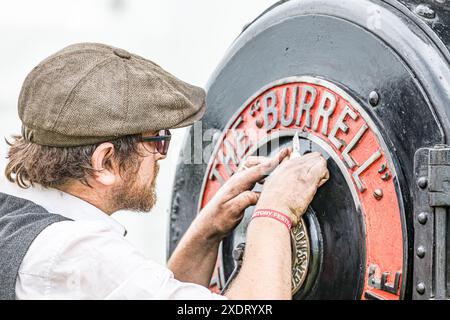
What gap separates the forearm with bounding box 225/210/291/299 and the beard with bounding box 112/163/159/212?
0.23 m

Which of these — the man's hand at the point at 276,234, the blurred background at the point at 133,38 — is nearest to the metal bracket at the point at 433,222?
the man's hand at the point at 276,234

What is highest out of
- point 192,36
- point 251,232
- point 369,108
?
point 192,36

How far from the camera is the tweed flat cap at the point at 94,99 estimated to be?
129cm

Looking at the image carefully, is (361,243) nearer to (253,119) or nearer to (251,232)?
(251,232)

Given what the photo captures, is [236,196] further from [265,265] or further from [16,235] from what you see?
[16,235]

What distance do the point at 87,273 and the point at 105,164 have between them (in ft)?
0.85

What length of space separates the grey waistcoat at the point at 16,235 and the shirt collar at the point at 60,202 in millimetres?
37

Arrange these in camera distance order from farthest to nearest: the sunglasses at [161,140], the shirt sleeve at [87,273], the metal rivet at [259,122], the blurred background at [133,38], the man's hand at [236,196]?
1. the blurred background at [133,38]
2. the metal rivet at [259,122]
3. the man's hand at [236,196]
4. the sunglasses at [161,140]
5. the shirt sleeve at [87,273]

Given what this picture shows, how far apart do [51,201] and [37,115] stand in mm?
160

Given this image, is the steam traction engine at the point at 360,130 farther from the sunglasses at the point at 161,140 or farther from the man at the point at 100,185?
the sunglasses at the point at 161,140

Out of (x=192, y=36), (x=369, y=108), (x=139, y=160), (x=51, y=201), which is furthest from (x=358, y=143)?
(x=192, y=36)

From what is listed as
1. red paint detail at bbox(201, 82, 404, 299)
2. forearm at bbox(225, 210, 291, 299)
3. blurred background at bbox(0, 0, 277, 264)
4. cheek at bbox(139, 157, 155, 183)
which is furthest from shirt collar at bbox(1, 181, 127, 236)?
blurred background at bbox(0, 0, 277, 264)
